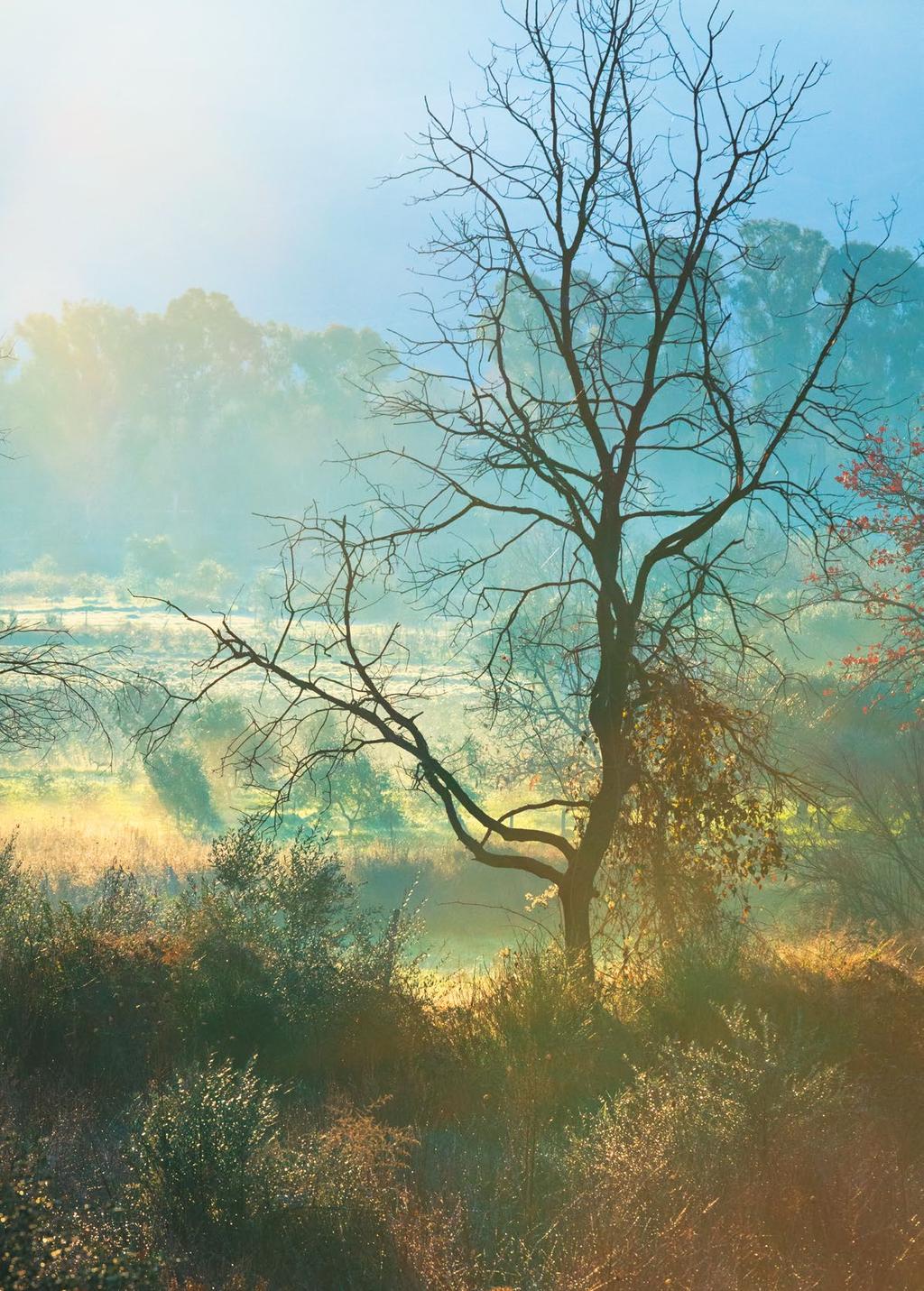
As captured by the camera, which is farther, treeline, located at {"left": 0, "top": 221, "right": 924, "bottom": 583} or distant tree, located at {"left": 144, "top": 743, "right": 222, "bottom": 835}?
treeline, located at {"left": 0, "top": 221, "right": 924, "bottom": 583}

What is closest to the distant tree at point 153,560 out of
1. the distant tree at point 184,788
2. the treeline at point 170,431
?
the treeline at point 170,431

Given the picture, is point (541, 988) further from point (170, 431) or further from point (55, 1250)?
point (170, 431)

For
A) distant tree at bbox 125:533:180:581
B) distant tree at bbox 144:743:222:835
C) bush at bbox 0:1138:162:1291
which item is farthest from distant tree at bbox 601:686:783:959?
distant tree at bbox 125:533:180:581

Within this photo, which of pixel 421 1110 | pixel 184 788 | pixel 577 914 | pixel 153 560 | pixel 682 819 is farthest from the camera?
pixel 153 560

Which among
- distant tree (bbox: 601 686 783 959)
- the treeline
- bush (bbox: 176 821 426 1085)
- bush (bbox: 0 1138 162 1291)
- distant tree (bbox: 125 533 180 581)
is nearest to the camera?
bush (bbox: 0 1138 162 1291)

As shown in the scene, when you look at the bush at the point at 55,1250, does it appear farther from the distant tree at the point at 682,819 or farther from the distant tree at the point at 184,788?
the distant tree at the point at 184,788

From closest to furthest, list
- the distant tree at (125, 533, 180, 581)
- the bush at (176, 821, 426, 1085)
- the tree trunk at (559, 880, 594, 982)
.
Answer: the bush at (176, 821, 426, 1085), the tree trunk at (559, 880, 594, 982), the distant tree at (125, 533, 180, 581)

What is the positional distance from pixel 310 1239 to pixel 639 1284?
4.71ft

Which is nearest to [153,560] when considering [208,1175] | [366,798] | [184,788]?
[184,788]

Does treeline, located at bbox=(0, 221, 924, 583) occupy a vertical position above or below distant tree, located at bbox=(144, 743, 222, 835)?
above

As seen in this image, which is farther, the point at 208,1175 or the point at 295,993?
the point at 295,993

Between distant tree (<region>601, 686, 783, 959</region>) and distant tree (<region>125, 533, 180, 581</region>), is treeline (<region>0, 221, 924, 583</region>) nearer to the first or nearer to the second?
distant tree (<region>125, 533, 180, 581</region>)

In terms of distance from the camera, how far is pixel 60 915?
9328mm

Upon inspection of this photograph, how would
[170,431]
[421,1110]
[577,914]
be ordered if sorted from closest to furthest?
1. [421,1110]
2. [577,914]
3. [170,431]
